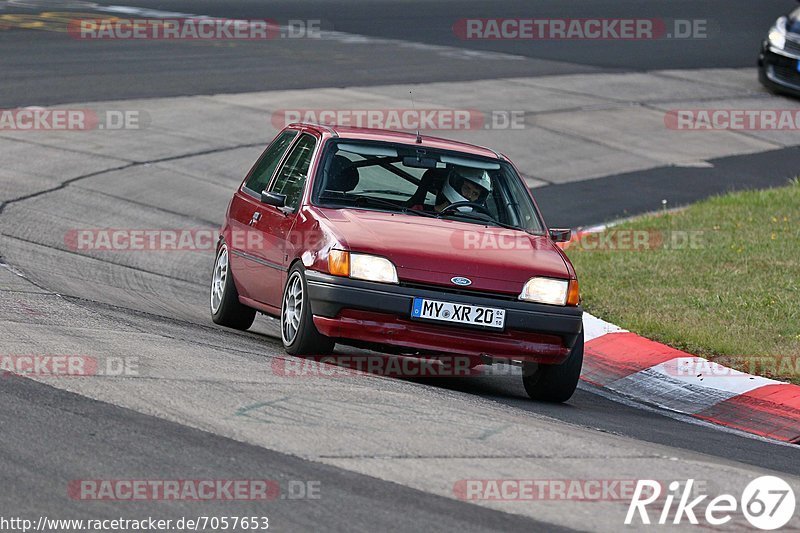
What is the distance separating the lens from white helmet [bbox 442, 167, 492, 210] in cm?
909

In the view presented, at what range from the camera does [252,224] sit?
962 centimetres

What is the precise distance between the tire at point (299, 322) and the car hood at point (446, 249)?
1.32ft

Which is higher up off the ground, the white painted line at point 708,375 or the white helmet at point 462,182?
the white helmet at point 462,182

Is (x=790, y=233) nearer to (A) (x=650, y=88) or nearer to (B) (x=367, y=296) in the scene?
(B) (x=367, y=296)

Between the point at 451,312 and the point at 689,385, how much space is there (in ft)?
6.92

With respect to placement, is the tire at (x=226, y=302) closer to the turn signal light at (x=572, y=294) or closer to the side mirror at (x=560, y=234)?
the side mirror at (x=560, y=234)

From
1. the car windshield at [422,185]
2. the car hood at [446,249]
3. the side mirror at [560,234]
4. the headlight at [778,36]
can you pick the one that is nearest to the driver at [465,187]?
the car windshield at [422,185]

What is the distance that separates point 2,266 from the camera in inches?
406

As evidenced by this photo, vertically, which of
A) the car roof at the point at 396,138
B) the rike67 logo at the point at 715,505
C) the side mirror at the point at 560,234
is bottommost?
the rike67 logo at the point at 715,505

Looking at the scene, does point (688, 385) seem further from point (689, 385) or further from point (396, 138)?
point (396, 138)

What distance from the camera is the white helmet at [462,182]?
9.09m

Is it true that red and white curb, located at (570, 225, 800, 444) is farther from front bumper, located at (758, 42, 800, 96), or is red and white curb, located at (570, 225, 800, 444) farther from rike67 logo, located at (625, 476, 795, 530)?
front bumper, located at (758, 42, 800, 96)

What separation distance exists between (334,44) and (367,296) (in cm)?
1927

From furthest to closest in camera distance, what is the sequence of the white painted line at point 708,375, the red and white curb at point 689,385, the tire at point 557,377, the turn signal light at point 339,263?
the white painted line at point 708,375, the red and white curb at point 689,385, the tire at point 557,377, the turn signal light at point 339,263
